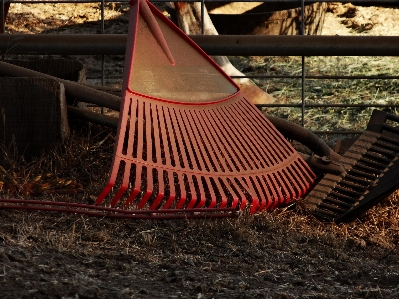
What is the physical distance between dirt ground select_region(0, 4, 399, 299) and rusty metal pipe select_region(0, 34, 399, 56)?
0.83m

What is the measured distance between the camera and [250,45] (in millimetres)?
5086

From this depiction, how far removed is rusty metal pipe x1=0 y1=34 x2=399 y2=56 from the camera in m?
5.04

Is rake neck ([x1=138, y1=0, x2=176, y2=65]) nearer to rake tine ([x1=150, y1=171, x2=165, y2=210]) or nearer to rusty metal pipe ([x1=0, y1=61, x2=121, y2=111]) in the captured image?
rusty metal pipe ([x1=0, y1=61, x2=121, y2=111])

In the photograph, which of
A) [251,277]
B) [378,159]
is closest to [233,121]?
[378,159]

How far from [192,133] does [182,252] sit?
34.0 inches

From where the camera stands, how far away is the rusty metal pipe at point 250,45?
5.04 m

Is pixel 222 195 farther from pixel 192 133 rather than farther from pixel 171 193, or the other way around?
pixel 192 133

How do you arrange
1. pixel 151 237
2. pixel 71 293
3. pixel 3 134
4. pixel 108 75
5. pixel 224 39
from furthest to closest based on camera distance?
1. pixel 108 75
2. pixel 224 39
3. pixel 3 134
4. pixel 151 237
5. pixel 71 293

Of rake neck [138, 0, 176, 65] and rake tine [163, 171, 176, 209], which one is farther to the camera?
rake neck [138, 0, 176, 65]

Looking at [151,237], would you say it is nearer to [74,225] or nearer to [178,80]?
[74,225]

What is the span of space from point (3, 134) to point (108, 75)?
257 centimetres

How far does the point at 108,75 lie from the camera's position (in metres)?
6.75

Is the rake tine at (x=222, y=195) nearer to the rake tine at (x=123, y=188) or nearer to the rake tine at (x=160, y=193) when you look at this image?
the rake tine at (x=160, y=193)

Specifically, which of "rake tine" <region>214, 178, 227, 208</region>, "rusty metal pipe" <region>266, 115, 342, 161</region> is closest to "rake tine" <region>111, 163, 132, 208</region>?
"rake tine" <region>214, 178, 227, 208</region>
